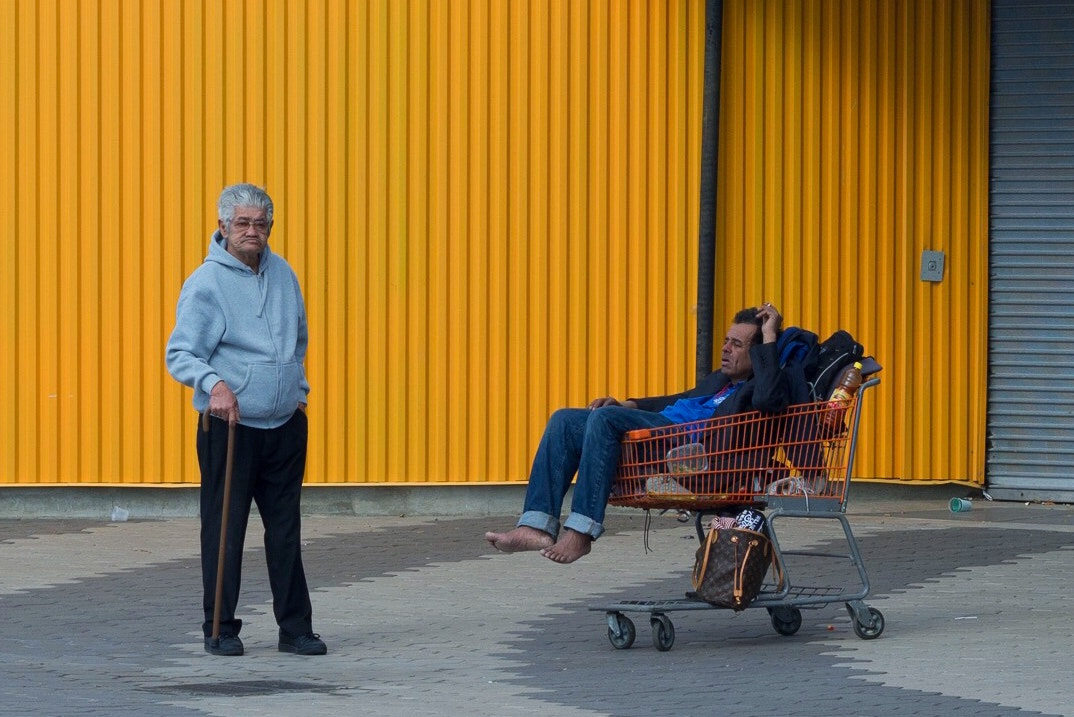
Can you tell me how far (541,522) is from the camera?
7.82 m

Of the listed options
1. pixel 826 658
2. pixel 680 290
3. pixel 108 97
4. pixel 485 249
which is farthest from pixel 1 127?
pixel 826 658

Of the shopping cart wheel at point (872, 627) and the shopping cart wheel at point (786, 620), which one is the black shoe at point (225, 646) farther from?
the shopping cart wheel at point (872, 627)

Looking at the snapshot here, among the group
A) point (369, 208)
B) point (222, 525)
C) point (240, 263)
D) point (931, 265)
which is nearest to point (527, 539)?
point (222, 525)

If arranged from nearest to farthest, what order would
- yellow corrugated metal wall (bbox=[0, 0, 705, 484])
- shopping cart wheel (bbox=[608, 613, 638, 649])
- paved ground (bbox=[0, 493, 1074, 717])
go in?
paved ground (bbox=[0, 493, 1074, 717]) < shopping cart wheel (bbox=[608, 613, 638, 649]) < yellow corrugated metal wall (bbox=[0, 0, 705, 484])

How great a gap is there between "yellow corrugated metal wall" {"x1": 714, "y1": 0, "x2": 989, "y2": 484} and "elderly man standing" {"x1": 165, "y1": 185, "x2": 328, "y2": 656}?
5336 mm

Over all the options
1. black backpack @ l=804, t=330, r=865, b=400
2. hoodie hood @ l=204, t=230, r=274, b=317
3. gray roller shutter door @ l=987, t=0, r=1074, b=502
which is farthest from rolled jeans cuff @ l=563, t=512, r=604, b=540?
gray roller shutter door @ l=987, t=0, r=1074, b=502

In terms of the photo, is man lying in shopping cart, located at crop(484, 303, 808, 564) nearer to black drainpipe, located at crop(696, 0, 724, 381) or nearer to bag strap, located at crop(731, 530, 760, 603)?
bag strap, located at crop(731, 530, 760, 603)

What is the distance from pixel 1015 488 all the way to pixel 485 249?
13.4ft

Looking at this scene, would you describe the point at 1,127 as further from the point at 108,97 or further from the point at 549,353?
the point at 549,353

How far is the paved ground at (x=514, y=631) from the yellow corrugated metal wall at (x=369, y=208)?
2.38 ft

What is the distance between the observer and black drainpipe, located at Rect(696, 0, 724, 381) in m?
12.5

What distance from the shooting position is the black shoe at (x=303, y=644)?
7.77m

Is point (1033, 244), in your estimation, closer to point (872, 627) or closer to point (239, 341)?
point (872, 627)

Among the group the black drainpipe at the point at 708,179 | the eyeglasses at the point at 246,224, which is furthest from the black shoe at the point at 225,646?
the black drainpipe at the point at 708,179
